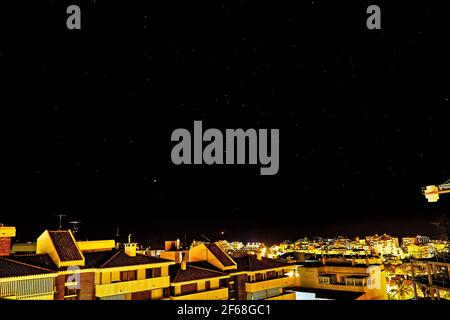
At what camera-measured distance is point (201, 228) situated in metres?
146

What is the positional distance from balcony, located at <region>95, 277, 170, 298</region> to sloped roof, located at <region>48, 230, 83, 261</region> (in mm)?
2698

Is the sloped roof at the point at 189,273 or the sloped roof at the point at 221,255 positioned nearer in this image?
the sloped roof at the point at 189,273

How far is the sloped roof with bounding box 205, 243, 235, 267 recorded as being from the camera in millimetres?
32838

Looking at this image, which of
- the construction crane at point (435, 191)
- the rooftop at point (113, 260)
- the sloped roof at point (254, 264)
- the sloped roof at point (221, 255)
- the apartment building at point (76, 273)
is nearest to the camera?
the apartment building at point (76, 273)

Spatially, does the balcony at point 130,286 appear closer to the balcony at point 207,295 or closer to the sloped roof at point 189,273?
the sloped roof at point 189,273

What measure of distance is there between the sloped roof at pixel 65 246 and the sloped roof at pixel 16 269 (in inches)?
70.4

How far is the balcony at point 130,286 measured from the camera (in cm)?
2408

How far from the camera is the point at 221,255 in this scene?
33.9 meters

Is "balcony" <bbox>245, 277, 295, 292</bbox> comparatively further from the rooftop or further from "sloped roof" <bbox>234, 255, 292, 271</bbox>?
the rooftop

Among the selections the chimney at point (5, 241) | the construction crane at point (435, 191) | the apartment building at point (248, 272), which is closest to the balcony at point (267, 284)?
the apartment building at point (248, 272)

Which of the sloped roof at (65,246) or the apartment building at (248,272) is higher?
the sloped roof at (65,246)
